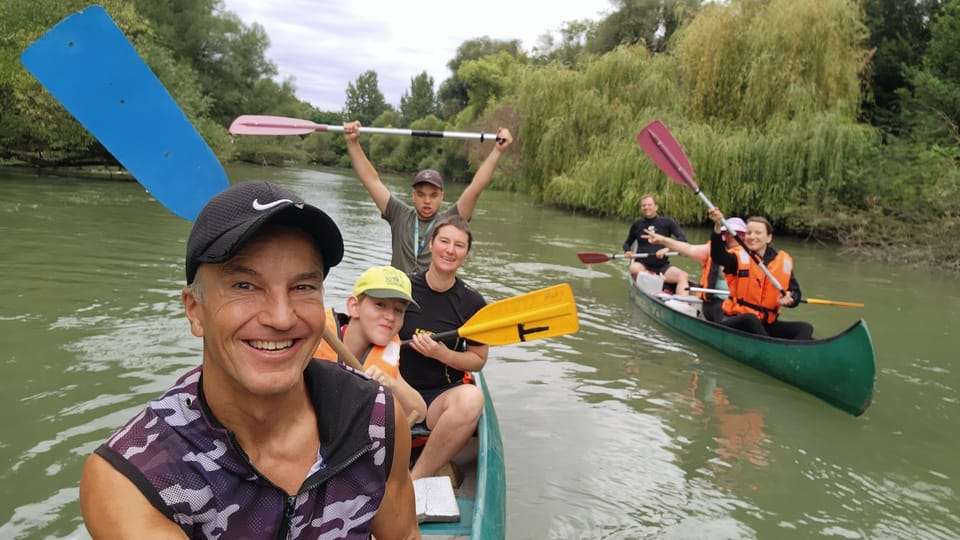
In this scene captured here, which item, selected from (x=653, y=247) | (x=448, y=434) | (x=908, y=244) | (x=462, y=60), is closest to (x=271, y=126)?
(x=448, y=434)

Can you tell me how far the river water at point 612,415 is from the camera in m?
3.72

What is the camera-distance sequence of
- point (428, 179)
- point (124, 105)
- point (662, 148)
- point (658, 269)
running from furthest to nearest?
point (658, 269) → point (662, 148) → point (428, 179) → point (124, 105)

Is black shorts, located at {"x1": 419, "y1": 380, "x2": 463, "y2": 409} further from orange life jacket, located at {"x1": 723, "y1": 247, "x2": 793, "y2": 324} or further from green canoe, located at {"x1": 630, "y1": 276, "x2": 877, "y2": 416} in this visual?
orange life jacket, located at {"x1": 723, "y1": 247, "x2": 793, "y2": 324}

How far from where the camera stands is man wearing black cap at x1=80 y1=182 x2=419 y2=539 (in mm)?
1075

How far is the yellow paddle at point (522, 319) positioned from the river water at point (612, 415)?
96cm

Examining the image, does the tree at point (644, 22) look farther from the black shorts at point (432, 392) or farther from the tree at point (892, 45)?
the black shorts at point (432, 392)

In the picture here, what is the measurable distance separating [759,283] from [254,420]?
5.93 m

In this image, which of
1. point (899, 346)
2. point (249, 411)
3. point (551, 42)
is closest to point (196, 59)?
point (551, 42)

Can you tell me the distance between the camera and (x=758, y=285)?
6332 mm

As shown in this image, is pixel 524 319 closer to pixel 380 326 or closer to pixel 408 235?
pixel 380 326

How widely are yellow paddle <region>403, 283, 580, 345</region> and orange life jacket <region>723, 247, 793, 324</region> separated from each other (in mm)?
3102

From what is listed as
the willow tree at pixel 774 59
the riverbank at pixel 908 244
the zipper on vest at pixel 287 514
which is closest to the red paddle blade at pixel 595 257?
the riverbank at pixel 908 244

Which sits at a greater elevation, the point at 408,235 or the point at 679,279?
the point at 408,235

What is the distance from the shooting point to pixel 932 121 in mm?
16109
